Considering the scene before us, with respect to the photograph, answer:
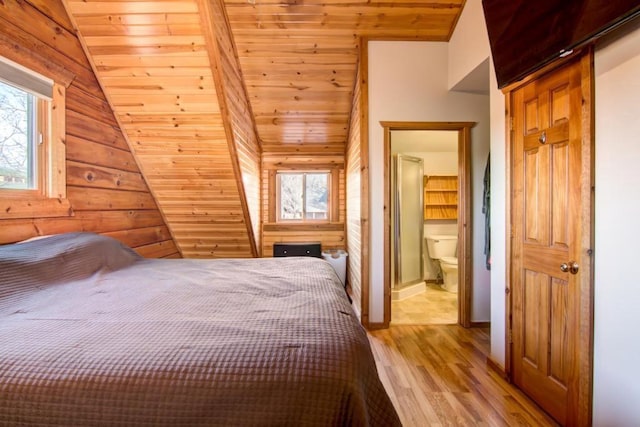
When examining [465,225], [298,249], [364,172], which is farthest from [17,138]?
[465,225]

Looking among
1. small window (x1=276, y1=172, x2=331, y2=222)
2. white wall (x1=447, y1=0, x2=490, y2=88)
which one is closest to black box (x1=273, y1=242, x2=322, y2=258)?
small window (x1=276, y1=172, x2=331, y2=222)

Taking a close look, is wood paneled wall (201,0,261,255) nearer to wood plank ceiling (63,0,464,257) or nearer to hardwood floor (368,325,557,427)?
wood plank ceiling (63,0,464,257)

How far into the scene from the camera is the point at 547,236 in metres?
1.77

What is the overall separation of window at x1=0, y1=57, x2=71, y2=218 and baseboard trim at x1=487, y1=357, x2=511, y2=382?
3.26 meters

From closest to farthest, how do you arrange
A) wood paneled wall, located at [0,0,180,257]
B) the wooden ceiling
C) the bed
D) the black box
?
the bed
wood paneled wall, located at [0,0,180,257]
the wooden ceiling
the black box

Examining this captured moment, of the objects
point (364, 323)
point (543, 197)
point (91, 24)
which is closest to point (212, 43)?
point (91, 24)

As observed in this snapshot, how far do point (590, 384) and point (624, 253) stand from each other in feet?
2.15

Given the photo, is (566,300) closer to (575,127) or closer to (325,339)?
(575,127)

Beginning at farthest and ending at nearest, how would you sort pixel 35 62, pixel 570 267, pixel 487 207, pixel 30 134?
pixel 487 207 < pixel 30 134 < pixel 35 62 < pixel 570 267

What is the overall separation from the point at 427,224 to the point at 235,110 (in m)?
3.19

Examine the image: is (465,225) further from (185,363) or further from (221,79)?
(185,363)

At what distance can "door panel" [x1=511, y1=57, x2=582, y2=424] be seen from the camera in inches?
62.9

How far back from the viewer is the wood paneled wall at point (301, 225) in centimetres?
446

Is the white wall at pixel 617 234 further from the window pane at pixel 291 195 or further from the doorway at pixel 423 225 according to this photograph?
the window pane at pixel 291 195
